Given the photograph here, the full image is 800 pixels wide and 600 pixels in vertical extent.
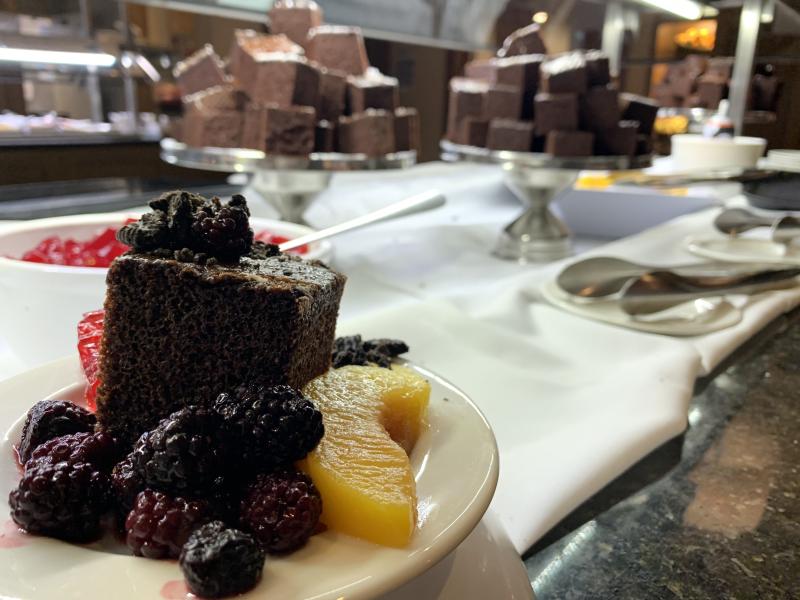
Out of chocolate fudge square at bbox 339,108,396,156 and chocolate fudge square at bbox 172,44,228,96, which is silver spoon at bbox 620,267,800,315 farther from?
chocolate fudge square at bbox 172,44,228,96

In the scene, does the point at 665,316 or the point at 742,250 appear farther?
the point at 742,250

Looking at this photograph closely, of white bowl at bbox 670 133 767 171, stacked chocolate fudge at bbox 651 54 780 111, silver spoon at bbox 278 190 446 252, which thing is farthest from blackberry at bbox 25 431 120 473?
stacked chocolate fudge at bbox 651 54 780 111

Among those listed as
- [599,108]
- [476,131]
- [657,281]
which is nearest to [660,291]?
[657,281]

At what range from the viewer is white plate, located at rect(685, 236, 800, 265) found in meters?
1.30

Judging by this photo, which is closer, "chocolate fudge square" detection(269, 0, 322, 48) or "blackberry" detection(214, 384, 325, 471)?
"blackberry" detection(214, 384, 325, 471)

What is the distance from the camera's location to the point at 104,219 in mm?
928

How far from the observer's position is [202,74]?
133 cm

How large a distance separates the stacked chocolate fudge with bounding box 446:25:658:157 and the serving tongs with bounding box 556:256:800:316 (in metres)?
0.38

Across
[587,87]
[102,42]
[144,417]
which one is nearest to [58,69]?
[102,42]

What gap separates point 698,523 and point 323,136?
921mm

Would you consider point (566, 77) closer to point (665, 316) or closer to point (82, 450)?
point (665, 316)

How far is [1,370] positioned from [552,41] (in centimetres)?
271

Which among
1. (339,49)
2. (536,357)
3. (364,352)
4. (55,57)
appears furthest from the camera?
(55,57)

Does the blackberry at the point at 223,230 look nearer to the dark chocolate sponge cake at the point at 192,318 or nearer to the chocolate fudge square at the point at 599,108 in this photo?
the dark chocolate sponge cake at the point at 192,318
